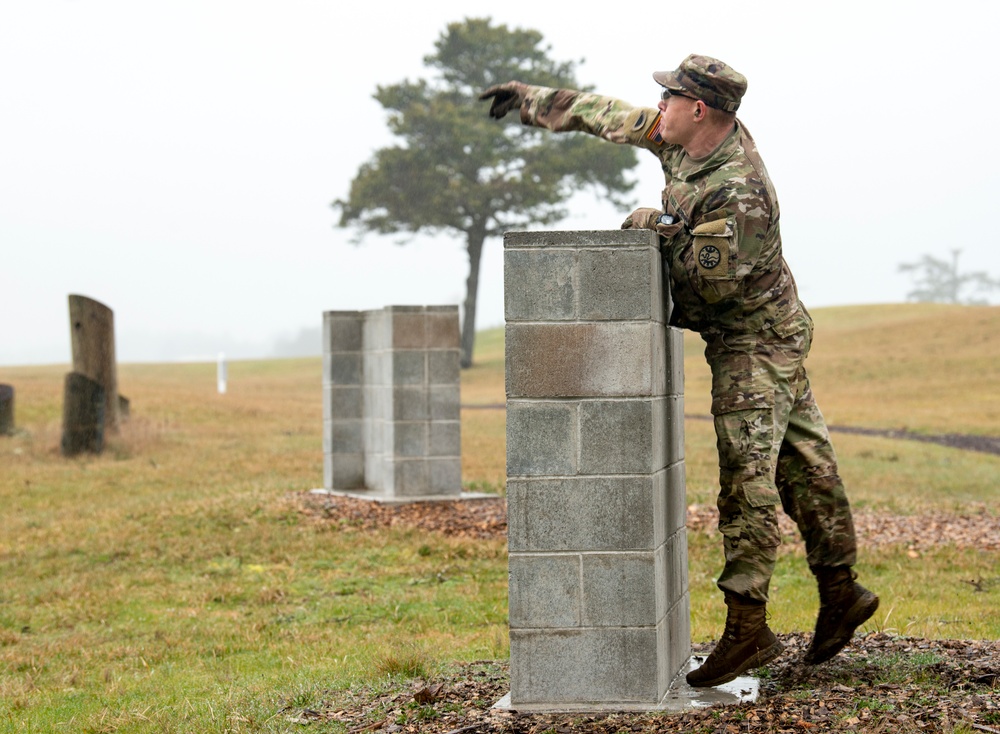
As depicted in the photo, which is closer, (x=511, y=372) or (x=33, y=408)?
(x=511, y=372)

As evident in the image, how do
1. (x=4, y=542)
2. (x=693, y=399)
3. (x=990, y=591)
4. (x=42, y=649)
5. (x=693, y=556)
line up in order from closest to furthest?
(x=42, y=649) → (x=990, y=591) → (x=693, y=556) → (x=4, y=542) → (x=693, y=399)

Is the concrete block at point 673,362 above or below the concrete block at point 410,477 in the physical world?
above

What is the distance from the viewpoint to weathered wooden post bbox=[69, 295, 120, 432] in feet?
60.4

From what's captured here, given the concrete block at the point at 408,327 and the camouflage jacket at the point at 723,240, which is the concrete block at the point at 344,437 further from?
the camouflage jacket at the point at 723,240

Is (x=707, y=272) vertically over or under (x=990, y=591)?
over

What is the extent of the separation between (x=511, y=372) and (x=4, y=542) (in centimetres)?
850

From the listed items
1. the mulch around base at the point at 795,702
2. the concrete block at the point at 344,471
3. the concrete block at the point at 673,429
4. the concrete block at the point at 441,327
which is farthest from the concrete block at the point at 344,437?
the concrete block at the point at 673,429

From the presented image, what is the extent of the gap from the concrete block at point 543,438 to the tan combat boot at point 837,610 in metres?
1.26

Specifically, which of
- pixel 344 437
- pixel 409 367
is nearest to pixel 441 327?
pixel 409 367

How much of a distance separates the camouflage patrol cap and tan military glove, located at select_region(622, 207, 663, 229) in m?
0.49

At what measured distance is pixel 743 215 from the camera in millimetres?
4949

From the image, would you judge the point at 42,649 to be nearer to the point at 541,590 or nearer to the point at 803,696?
the point at 541,590

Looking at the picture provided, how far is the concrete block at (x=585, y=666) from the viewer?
493 centimetres

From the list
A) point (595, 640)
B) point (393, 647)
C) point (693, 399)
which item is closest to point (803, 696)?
point (595, 640)
